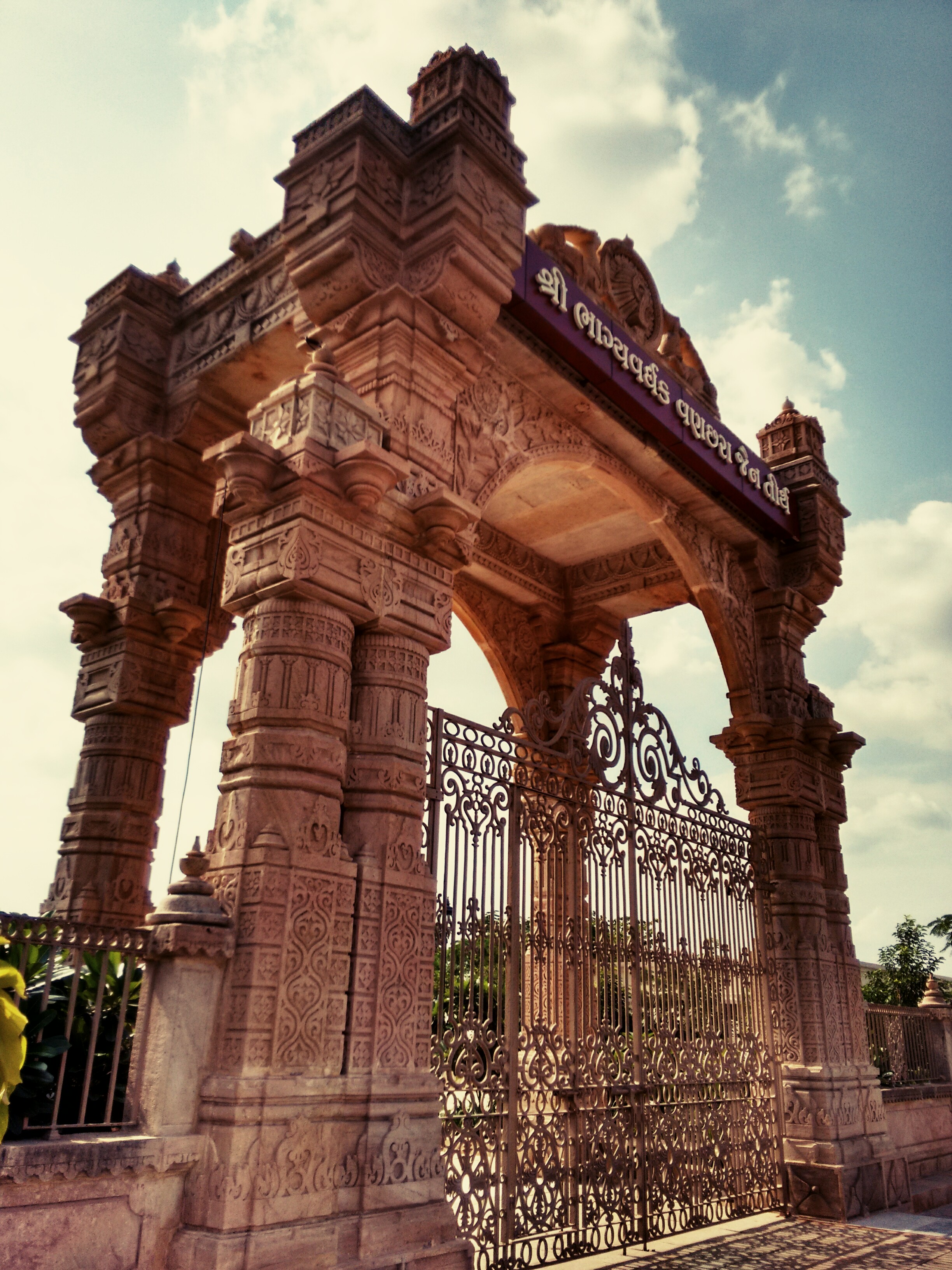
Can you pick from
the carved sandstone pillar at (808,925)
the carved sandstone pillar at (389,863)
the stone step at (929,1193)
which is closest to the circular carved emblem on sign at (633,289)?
the carved sandstone pillar at (808,925)

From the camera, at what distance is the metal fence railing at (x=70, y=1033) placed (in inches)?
138

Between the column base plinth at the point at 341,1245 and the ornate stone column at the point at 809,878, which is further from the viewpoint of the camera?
the ornate stone column at the point at 809,878

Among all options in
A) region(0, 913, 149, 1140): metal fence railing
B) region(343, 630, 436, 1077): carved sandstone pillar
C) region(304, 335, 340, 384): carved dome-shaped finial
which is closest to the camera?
region(0, 913, 149, 1140): metal fence railing

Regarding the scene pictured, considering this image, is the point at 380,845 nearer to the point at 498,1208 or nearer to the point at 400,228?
the point at 498,1208

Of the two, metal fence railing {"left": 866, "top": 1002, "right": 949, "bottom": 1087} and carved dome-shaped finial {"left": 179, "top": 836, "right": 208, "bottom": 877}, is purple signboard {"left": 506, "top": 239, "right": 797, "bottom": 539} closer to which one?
carved dome-shaped finial {"left": 179, "top": 836, "right": 208, "bottom": 877}

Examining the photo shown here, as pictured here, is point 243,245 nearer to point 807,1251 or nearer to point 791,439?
point 791,439

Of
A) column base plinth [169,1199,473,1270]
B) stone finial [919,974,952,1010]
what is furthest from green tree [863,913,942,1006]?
column base plinth [169,1199,473,1270]

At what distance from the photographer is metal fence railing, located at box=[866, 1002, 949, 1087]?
1076 centimetres

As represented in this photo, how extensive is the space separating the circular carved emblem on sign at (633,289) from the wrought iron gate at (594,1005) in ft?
9.25

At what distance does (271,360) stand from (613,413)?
101 inches

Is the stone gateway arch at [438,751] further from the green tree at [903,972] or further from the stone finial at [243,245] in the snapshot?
the green tree at [903,972]

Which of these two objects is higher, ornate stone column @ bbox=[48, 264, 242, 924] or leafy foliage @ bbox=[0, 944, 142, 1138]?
ornate stone column @ bbox=[48, 264, 242, 924]

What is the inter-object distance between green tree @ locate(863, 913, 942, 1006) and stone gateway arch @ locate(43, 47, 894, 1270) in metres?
8.88

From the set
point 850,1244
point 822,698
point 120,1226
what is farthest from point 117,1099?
point 822,698
